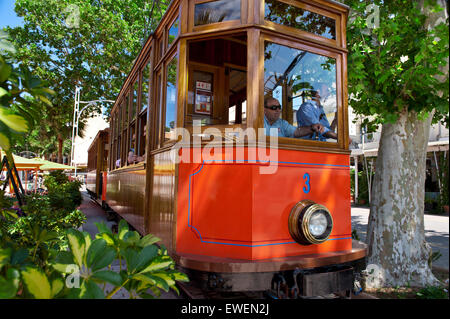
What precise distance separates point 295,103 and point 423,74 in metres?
1.42

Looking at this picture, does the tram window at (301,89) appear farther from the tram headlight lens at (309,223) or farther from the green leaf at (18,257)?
the green leaf at (18,257)

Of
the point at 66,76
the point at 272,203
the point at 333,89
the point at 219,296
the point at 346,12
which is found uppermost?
the point at 66,76

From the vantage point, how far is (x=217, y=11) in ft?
9.43

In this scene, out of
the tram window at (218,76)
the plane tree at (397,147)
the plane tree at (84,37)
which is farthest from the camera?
the plane tree at (84,37)

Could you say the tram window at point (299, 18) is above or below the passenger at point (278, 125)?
above

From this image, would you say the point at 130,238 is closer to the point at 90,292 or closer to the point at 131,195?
the point at 90,292

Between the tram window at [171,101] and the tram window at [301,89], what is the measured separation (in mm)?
870

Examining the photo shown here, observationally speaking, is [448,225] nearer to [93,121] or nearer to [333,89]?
[333,89]

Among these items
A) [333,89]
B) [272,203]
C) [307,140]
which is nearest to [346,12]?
[333,89]

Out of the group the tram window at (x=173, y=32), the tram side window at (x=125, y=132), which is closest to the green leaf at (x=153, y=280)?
the tram window at (x=173, y=32)

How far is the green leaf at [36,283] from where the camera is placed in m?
1.03

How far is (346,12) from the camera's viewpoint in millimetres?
3254

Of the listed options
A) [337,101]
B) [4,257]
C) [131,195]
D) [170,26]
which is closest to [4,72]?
[4,257]

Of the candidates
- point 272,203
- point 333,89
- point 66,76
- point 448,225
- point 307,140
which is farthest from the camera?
point 66,76
